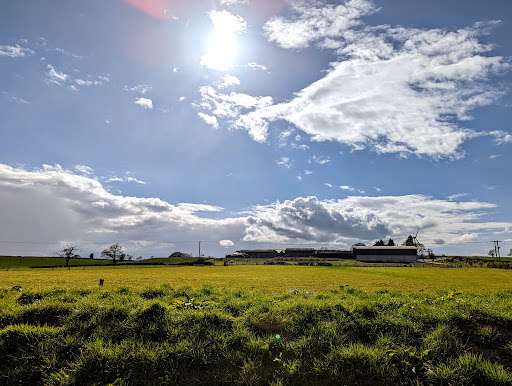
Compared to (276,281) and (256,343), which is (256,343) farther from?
(276,281)

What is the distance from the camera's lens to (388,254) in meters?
160

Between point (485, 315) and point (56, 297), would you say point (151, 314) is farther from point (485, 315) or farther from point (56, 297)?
point (485, 315)

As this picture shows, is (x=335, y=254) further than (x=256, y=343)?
Yes

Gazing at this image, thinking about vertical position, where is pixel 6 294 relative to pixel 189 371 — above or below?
above

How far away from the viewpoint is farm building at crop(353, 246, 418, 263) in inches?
6206

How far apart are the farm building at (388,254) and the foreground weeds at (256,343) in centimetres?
15975

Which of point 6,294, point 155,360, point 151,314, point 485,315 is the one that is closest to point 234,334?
point 155,360

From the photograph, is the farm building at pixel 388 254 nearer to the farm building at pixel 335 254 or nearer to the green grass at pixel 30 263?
the farm building at pixel 335 254

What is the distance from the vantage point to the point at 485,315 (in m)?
10.0

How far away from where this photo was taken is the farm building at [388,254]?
517 ft

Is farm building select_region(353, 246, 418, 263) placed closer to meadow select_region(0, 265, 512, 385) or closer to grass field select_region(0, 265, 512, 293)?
grass field select_region(0, 265, 512, 293)

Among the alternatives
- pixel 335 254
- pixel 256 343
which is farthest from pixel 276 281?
pixel 335 254

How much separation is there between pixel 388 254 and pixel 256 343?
167657 mm

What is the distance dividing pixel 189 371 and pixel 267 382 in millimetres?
2023
